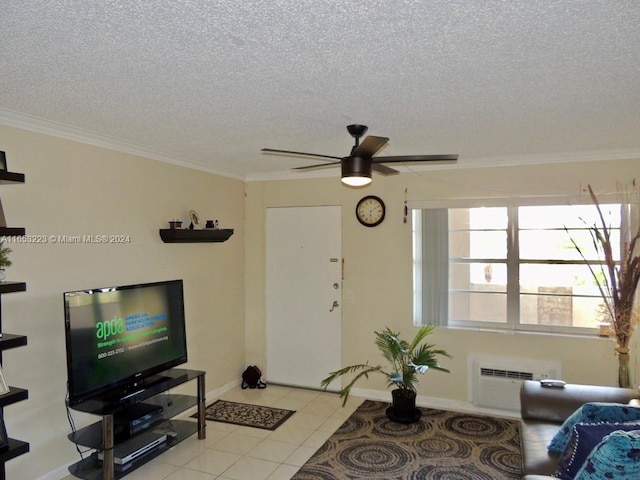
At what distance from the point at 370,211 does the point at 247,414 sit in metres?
2.31

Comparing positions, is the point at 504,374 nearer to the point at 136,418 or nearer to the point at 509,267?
the point at 509,267

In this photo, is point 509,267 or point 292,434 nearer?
point 292,434

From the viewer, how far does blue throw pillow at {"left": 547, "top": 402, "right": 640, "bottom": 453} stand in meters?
2.30

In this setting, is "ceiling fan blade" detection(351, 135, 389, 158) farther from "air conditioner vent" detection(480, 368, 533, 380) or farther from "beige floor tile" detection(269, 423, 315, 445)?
"air conditioner vent" detection(480, 368, 533, 380)

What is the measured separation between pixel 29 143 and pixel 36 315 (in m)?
1.11

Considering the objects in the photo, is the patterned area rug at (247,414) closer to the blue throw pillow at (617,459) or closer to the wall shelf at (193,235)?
the wall shelf at (193,235)

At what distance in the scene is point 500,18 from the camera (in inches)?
65.2

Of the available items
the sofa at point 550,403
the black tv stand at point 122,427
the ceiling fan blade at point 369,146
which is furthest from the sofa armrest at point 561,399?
the black tv stand at point 122,427

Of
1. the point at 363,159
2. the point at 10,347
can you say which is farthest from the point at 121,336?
the point at 363,159

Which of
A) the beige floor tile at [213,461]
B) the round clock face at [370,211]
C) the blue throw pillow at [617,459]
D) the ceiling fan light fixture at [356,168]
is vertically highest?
the ceiling fan light fixture at [356,168]

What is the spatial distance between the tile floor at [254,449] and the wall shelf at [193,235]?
164 centimetres

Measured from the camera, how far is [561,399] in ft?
9.96

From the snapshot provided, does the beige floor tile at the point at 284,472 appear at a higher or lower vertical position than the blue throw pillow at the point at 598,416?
lower

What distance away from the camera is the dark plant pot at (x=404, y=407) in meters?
4.15
